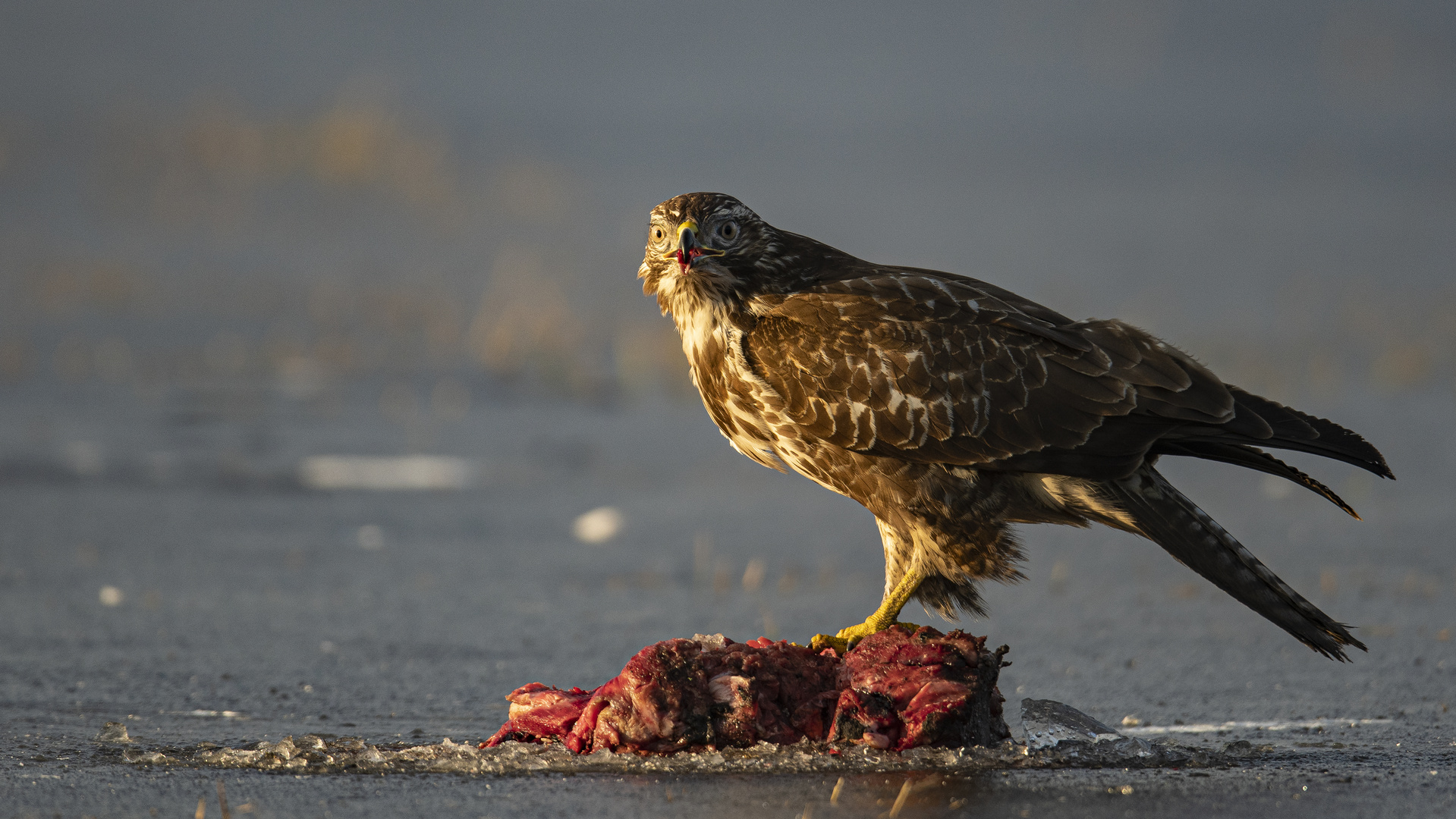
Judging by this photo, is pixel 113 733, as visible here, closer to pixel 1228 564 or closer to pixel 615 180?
pixel 1228 564

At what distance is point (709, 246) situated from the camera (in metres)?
5.13

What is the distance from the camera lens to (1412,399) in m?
10.4

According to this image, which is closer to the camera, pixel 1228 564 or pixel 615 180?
pixel 1228 564

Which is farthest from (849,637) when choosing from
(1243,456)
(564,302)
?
(564,302)

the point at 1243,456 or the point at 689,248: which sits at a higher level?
the point at 689,248

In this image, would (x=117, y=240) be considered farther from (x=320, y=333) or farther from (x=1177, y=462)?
(x=1177, y=462)

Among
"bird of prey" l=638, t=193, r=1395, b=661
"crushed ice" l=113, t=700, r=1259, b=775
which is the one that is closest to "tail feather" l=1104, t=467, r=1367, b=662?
"bird of prey" l=638, t=193, r=1395, b=661

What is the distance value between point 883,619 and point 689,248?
1204 millimetres

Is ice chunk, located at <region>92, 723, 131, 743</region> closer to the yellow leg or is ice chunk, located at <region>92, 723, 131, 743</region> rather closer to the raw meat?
the raw meat

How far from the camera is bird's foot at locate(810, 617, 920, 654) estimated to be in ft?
15.8

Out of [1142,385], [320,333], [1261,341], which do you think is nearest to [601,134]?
[320,333]

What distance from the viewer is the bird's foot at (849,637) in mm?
4801

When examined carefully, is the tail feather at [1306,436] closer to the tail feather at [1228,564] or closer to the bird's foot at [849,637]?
the tail feather at [1228,564]

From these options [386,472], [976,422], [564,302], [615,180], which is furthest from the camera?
[615,180]
